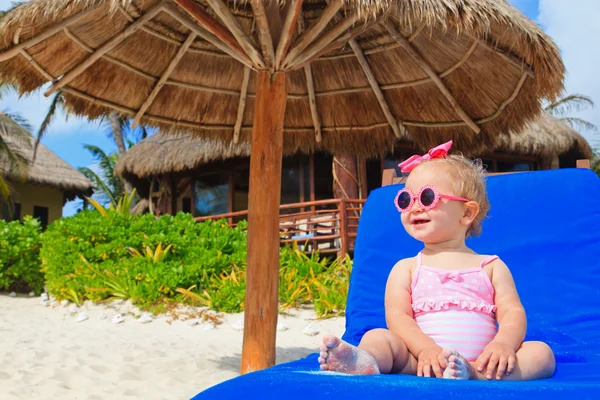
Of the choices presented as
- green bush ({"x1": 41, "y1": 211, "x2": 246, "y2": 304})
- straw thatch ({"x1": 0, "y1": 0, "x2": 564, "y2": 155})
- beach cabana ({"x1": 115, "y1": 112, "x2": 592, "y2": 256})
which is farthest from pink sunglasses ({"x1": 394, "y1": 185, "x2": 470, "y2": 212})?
beach cabana ({"x1": 115, "y1": 112, "x2": 592, "y2": 256})

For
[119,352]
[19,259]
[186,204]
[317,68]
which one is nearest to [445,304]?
[317,68]

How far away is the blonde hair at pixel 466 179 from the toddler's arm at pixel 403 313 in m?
0.28

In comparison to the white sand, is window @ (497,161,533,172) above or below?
above

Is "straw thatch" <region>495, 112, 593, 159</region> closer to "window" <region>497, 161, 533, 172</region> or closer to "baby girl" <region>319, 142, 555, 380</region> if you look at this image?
"window" <region>497, 161, 533, 172</region>

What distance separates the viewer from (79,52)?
401 cm

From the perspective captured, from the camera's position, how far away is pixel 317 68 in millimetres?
4602

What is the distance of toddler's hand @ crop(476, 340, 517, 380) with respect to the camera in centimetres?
148

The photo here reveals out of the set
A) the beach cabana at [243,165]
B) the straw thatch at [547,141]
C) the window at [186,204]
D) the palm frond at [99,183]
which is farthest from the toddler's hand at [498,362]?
the palm frond at [99,183]

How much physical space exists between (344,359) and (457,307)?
48cm

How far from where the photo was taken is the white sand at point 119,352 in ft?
12.8

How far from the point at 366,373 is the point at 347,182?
31.0 feet

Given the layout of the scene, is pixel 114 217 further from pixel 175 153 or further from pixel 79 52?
pixel 175 153

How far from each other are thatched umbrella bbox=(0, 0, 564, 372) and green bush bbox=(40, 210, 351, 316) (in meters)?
2.46

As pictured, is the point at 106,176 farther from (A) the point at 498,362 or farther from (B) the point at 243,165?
(A) the point at 498,362
